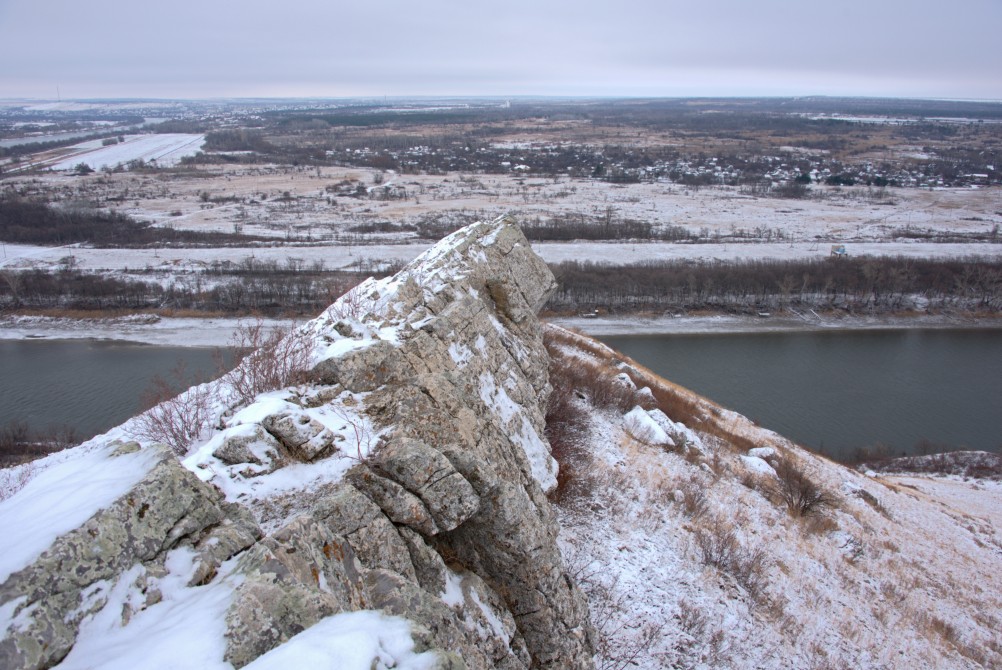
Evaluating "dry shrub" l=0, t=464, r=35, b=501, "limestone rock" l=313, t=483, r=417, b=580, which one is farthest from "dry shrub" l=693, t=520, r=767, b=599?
"dry shrub" l=0, t=464, r=35, b=501

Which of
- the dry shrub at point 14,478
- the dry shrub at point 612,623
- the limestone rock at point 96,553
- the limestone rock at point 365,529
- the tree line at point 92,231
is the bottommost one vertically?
the dry shrub at point 14,478

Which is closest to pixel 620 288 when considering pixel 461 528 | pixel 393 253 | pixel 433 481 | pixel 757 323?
pixel 757 323

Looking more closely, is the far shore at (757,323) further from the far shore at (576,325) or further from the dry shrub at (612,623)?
the dry shrub at (612,623)

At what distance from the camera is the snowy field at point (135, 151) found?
286ft

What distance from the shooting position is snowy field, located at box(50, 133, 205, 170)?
87.3 metres

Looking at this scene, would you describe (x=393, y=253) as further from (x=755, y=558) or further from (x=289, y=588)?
(x=289, y=588)

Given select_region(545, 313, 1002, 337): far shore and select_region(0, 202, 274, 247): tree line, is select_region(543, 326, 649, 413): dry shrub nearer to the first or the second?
select_region(545, 313, 1002, 337): far shore

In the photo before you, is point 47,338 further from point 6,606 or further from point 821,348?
point 821,348

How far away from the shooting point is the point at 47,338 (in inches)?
1216

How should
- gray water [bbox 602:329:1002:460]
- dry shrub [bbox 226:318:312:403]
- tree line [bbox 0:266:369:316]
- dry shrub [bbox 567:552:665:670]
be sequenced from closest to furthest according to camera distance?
1. dry shrub [bbox 567:552:665:670]
2. dry shrub [bbox 226:318:312:403]
3. gray water [bbox 602:329:1002:460]
4. tree line [bbox 0:266:369:316]

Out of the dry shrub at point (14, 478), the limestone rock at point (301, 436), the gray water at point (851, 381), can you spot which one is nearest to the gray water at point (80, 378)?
the dry shrub at point (14, 478)

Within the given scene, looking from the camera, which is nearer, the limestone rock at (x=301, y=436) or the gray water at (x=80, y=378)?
the limestone rock at (x=301, y=436)

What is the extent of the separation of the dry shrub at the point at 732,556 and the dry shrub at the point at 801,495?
9.02 ft

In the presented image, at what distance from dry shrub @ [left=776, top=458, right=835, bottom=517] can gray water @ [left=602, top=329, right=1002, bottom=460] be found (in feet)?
31.3
